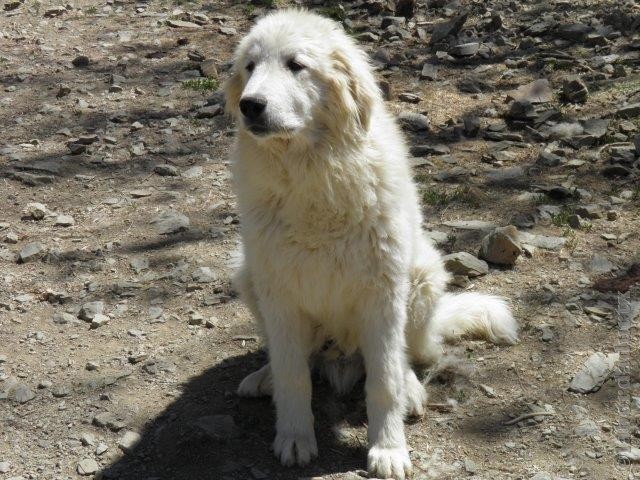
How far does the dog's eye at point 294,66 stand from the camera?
4.16 m

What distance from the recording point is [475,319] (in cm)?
496

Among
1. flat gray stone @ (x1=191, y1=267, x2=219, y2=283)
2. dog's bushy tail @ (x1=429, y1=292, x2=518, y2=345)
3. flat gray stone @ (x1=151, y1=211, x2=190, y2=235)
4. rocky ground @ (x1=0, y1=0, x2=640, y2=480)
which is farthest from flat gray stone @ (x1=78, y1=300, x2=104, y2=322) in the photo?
dog's bushy tail @ (x1=429, y1=292, x2=518, y2=345)

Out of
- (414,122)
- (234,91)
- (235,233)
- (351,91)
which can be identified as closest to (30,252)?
(235,233)

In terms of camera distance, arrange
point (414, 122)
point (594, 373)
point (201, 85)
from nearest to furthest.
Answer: point (594, 373) → point (414, 122) → point (201, 85)

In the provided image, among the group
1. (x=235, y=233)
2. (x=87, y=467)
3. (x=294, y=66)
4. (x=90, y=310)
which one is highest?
(x=294, y=66)

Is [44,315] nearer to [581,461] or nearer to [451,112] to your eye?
[581,461]

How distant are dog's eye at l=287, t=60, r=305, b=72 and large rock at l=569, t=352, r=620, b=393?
214cm

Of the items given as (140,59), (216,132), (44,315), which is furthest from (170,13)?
(44,315)

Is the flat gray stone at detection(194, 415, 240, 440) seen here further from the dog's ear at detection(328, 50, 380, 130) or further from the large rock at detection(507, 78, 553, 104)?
the large rock at detection(507, 78, 553, 104)

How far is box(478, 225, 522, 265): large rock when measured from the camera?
5645 mm

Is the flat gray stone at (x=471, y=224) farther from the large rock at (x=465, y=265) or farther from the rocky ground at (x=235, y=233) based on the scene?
the large rock at (x=465, y=265)

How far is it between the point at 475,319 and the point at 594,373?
0.71 m

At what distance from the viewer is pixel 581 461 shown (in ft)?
13.4

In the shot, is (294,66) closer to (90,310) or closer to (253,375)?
(253,375)
